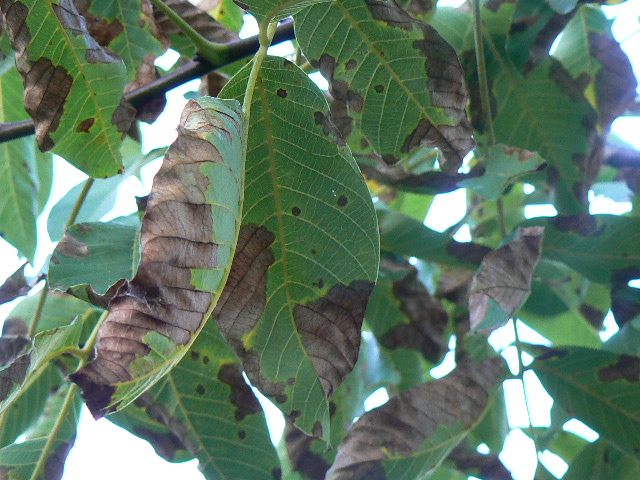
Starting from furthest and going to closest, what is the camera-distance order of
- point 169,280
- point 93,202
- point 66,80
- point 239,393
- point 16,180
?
point 16,180 < point 93,202 < point 239,393 < point 66,80 < point 169,280

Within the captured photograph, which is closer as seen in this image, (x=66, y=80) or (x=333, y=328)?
(x=333, y=328)

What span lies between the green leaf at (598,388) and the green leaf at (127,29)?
0.62m

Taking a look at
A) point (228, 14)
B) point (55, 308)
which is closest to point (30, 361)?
point (55, 308)

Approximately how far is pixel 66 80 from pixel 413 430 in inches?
20.3

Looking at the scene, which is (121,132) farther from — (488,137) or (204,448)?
(488,137)

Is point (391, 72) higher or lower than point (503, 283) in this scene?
higher

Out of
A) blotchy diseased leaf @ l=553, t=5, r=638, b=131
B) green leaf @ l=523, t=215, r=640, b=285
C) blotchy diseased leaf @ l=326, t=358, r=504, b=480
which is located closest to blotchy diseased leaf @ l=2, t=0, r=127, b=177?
blotchy diseased leaf @ l=326, t=358, r=504, b=480

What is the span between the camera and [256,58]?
23.3 inches

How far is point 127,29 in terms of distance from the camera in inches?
35.7

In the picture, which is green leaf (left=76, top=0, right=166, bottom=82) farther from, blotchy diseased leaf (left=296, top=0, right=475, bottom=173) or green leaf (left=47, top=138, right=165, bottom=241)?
blotchy diseased leaf (left=296, top=0, right=475, bottom=173)

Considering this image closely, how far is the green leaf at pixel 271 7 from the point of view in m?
0.58

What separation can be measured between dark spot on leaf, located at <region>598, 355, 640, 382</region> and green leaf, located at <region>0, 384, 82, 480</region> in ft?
1.97

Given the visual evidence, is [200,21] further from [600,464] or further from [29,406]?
[600,464]

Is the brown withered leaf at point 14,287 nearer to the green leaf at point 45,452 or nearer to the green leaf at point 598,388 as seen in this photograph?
the green leaf at point 45,452
